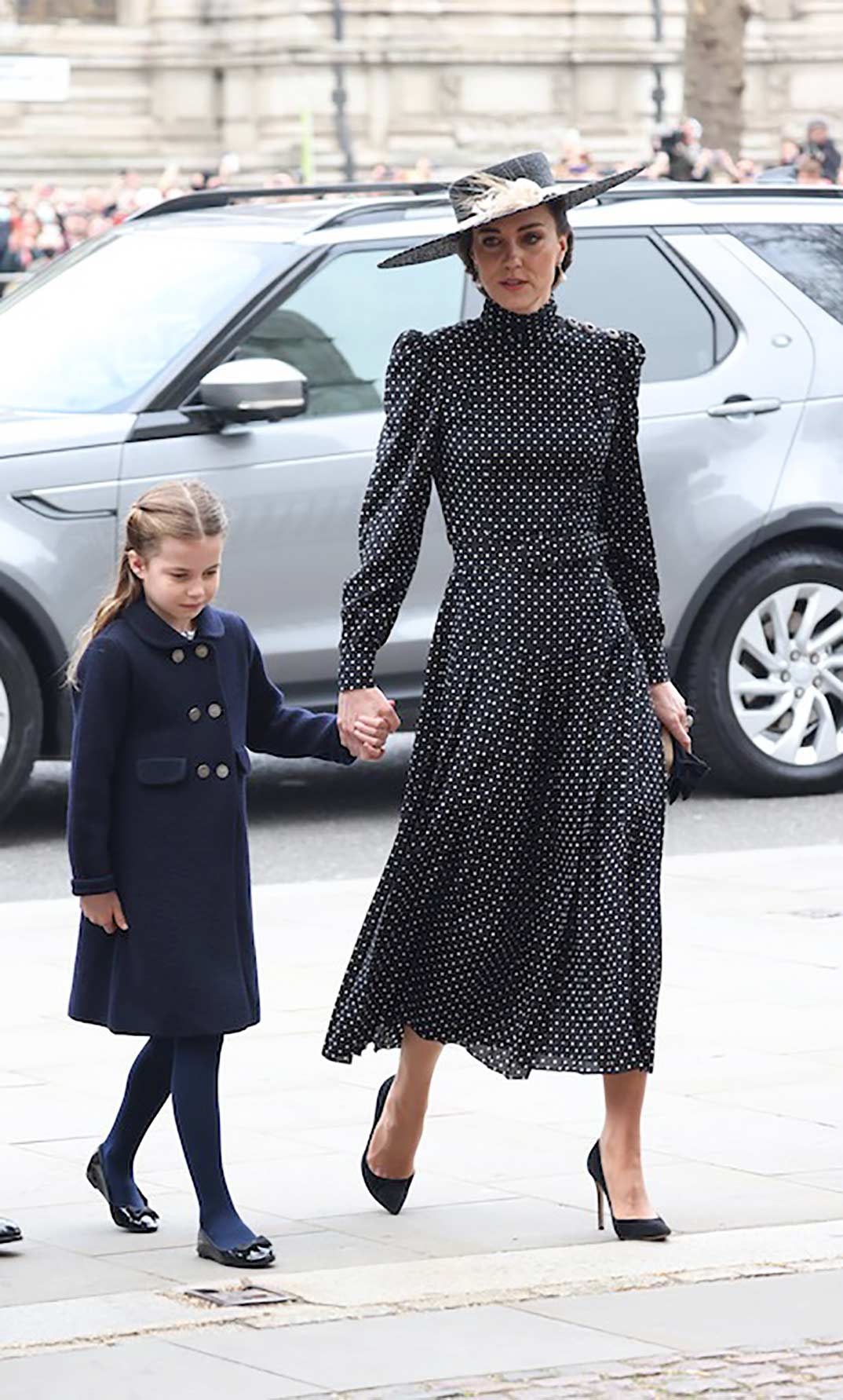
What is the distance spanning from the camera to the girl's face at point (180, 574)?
17.2ft

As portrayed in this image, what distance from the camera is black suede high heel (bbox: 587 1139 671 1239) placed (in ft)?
17.4

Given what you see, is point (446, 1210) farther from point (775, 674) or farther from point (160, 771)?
point (775, 674)

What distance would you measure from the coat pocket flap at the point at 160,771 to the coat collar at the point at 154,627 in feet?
0.61

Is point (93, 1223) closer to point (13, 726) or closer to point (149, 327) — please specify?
point (13, 726)

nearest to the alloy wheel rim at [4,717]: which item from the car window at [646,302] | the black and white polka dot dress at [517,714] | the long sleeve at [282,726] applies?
the car window at [646,302]

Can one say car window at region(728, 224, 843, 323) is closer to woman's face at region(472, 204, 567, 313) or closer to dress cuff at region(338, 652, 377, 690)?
woman's face at region(472, 204, 567, 313)

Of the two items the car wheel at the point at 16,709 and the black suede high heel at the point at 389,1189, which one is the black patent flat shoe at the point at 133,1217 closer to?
the black suede high heel at the point at 389,1189

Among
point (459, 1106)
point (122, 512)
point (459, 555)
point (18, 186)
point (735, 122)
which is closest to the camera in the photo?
point (459, 555)

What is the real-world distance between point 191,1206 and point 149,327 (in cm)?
486

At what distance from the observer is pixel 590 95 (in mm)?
45125

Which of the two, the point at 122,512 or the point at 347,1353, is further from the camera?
the point at 122,512

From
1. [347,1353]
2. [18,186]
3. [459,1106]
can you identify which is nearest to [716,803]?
[459,1106]

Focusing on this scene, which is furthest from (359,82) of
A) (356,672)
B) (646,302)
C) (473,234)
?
(356,672)

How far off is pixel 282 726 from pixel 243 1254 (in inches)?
35.5
